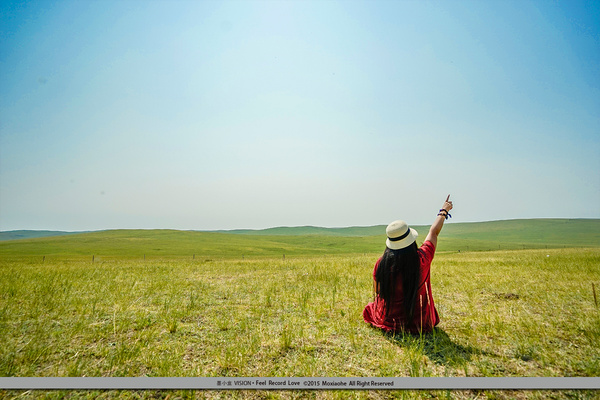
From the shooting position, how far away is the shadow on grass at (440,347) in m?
4.47

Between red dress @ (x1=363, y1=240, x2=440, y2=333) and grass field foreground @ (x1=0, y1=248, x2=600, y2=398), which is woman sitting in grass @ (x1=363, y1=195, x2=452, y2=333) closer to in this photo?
red dress @ (x1=363, y1=240, x2=440, y2=333)

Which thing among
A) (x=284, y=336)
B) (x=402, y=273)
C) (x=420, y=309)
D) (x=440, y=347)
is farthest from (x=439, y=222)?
(x=284, y=336)

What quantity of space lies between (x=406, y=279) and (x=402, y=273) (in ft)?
0.43

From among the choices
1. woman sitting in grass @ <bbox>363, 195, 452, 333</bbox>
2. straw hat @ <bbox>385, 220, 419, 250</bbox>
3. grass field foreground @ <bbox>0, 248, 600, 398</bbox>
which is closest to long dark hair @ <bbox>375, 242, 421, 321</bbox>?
woman sitting in grass @ <bbox>363, 195, 452, 333</bbox>

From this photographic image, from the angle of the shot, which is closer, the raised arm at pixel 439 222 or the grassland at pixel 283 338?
the grassland at pixel 283 338

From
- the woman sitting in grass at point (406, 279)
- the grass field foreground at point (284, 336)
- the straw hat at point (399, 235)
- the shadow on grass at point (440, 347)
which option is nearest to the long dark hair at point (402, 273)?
the woman sitting in grass at point (406, 279)

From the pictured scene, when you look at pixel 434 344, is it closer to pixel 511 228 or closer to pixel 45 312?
pixel 45 312

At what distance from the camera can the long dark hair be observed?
504 centimetres

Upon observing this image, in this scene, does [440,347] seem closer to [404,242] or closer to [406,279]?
[406,279]

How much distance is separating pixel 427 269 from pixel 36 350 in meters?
6.89

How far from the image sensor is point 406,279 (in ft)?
16.9

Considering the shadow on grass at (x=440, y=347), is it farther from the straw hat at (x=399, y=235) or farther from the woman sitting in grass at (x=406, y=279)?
the straw hat at (x=399, y=235)

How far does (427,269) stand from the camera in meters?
5.16

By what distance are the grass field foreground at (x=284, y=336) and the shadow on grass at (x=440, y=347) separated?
0.09 ft
